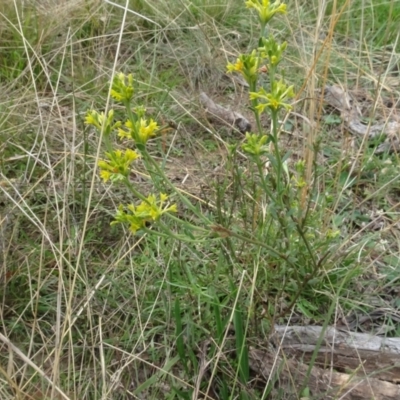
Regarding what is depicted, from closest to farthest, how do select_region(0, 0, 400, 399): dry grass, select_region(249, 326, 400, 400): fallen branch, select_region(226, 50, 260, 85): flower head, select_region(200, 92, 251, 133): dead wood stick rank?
select_region(226, 50, 260, 85): flower head < select_region(249, 326, 400, 400): fallen branch < select_region(0, 0, 400, 399): dry grass < select_region(200, 92, 251, 133): dead wood stick

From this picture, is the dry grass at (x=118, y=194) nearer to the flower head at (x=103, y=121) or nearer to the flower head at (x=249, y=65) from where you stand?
the flower head at (x=103, y=121)

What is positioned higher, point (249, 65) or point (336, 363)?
point (249, 65)

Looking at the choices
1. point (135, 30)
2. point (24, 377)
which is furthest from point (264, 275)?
point (135, 30)

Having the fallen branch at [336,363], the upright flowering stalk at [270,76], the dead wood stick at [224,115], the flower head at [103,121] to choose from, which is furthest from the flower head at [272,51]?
the dead wood stick at [224,115]

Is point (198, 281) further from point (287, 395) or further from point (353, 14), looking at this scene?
point (353, 14)

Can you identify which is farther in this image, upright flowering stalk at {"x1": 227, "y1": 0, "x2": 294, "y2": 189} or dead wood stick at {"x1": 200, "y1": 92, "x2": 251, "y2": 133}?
dead wood stick at {"x1": 200, "y1": 92, "x2": 251, "y2": 133}

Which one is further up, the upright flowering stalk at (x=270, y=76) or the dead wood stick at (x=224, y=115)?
the upright flowering stalk at (x=270, y=76)

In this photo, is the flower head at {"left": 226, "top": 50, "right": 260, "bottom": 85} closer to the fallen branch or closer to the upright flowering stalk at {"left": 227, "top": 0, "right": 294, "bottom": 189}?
the upright flowering stalk at {"left": 227, "top": 0, "right": 294, "bottom": 189}

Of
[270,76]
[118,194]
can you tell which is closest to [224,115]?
[118,194]

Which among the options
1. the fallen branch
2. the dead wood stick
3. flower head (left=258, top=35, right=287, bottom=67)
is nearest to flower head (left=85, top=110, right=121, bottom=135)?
flower head (left=258, top=35, right=287, bottom=67)

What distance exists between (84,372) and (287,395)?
441mm

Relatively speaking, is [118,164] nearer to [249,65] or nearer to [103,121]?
[103,121]

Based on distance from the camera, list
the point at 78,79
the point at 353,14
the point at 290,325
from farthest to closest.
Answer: the point at 353,14 → the point at 78,79 → the point at 290,325

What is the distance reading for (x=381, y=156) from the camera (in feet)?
6.80
